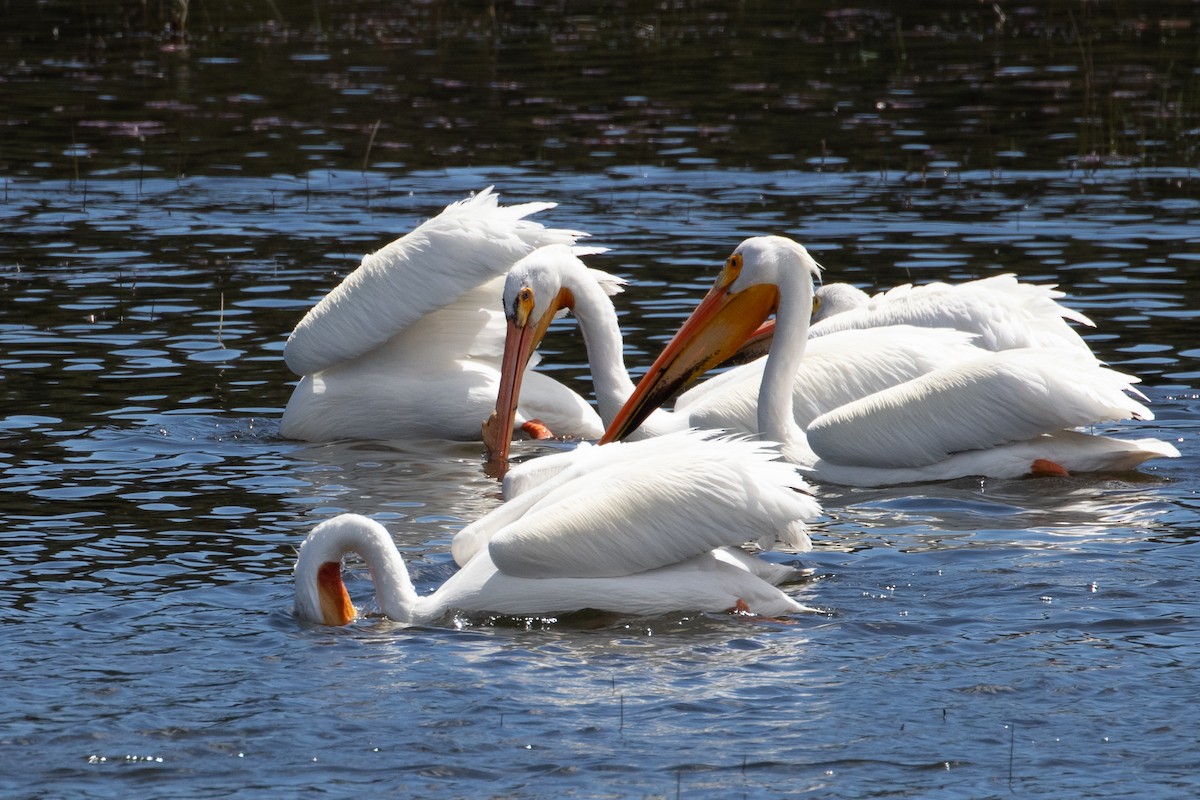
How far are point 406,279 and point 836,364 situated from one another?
1818 mm

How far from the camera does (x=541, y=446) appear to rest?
8492 millimetres

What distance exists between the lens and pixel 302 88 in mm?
18172

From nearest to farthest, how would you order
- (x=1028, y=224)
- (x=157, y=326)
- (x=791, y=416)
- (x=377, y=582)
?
(x=377, y=582)
(x=791, y=416)
(x=157, y=326)
(x=1028, y=224)

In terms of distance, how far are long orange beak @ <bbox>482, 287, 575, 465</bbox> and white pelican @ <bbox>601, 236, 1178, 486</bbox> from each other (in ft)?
1.51

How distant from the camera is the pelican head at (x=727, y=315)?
25.1 feet

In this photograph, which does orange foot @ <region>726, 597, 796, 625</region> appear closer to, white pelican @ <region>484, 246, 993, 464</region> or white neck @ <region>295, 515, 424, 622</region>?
white neck @ <region>295, 515, 424, 622</region>

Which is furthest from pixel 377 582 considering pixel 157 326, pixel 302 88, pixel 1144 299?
pixel 302 88

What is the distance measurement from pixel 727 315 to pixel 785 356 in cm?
36

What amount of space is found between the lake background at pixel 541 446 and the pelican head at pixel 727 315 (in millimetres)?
732

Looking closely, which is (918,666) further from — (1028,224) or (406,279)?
(1028,224)

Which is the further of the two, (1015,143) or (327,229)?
(1015,143)

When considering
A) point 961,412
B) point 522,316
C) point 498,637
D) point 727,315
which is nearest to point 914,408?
point 961,412

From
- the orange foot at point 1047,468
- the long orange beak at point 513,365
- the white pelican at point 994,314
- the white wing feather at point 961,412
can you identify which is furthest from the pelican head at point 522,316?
the orange foot at point 1047,468

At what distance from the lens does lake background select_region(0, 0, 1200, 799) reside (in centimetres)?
475
